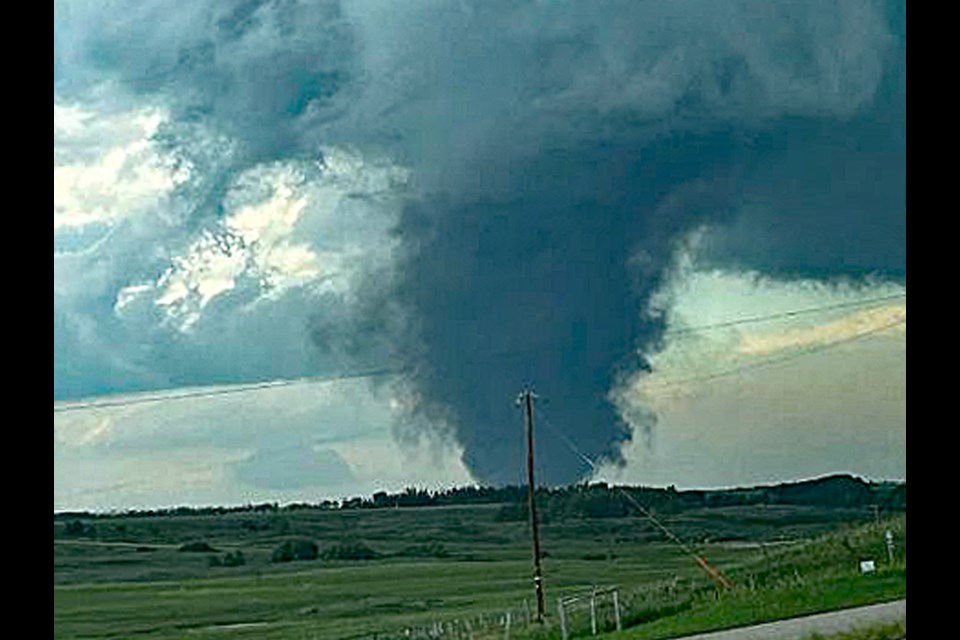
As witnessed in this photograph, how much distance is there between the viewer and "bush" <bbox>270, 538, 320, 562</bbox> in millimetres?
2555

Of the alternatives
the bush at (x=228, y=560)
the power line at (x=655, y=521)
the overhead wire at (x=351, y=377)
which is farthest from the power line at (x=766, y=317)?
the bush at (x=228, y=560)

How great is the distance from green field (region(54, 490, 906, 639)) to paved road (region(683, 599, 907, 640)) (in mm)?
25

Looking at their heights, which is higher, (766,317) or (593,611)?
(766,317)

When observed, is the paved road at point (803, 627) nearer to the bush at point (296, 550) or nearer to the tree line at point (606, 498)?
the tree line at point (606, 498)

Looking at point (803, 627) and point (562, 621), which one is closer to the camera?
point (803, 627)

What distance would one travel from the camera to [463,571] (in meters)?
2.60

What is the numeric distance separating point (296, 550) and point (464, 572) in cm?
31

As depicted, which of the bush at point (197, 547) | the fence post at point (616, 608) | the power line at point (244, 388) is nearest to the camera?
the power line at point (244, 388)

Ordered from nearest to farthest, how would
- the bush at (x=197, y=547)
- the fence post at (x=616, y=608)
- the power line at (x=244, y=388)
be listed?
the power line at (x=244, y=388) → the bush at (x=197, y=547) → the fence post at (x=616, y=608)

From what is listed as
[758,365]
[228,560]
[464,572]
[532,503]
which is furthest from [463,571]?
[758,365]

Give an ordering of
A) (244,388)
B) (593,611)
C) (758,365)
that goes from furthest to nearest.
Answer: (593,611) → (758,365) → (244,388)

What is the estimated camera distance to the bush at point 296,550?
101 inches

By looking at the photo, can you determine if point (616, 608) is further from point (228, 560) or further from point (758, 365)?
point (228, 560)
